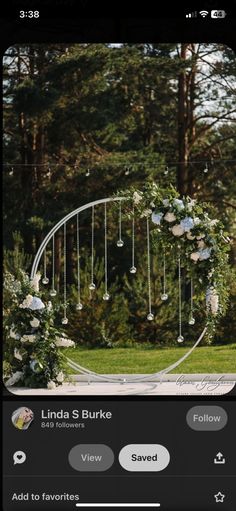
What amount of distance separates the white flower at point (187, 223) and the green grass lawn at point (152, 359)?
365 cm

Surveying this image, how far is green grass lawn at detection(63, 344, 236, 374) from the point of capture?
23.1ft

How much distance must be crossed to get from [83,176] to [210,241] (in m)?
6.17

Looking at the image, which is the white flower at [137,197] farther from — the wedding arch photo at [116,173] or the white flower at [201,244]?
the wedding arch photo at [116,173]

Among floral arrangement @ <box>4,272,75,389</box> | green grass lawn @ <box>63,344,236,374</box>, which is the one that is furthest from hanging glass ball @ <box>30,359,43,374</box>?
green grass lawn @ <box>63,344,236,374</box>

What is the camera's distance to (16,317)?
383 centimetres

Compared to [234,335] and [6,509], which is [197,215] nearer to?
[6,509]

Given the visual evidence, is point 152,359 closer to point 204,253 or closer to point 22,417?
point 204,253

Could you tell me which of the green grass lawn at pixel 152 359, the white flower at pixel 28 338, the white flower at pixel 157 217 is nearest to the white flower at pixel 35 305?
the white flower at pixel 28 338

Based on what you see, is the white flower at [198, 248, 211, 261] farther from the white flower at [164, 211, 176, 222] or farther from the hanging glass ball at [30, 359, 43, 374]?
the hanging glass ball at [30, 359, 43, 374]

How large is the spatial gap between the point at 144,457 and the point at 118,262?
851 cm

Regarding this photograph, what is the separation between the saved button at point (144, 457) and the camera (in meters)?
1.75
